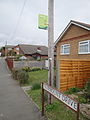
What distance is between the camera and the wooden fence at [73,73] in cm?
741

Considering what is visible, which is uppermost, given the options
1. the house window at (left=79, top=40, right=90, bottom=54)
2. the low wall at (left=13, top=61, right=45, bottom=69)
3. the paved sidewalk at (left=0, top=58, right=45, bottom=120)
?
the house window at (left=79, top=40, right=90, bottom=54)

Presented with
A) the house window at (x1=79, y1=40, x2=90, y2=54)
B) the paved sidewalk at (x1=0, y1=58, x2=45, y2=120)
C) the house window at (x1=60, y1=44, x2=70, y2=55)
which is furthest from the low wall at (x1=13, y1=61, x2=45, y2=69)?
the paved sidewalk at (x1=0, y1=58, x2=45, y2=120)

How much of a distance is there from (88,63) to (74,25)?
5614 mm

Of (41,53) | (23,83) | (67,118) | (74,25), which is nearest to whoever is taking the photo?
(67,118)

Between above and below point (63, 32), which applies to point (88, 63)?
below

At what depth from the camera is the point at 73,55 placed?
13.0m

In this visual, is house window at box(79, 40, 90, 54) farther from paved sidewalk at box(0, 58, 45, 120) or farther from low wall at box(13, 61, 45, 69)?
low wall at box(13, 61, 45, 69)

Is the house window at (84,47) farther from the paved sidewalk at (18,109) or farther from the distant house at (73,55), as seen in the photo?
the paved sidewalk at (18,109)

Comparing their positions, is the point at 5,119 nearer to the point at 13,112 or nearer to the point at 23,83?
the point at 13,112

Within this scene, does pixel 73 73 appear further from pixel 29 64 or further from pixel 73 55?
pixel 29 64

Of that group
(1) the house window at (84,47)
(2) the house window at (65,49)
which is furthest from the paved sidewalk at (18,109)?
(2) the house window at (65,49)

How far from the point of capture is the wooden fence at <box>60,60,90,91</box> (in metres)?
7.41

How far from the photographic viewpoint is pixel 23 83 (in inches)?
406

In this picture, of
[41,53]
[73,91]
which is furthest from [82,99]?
[41,53]
